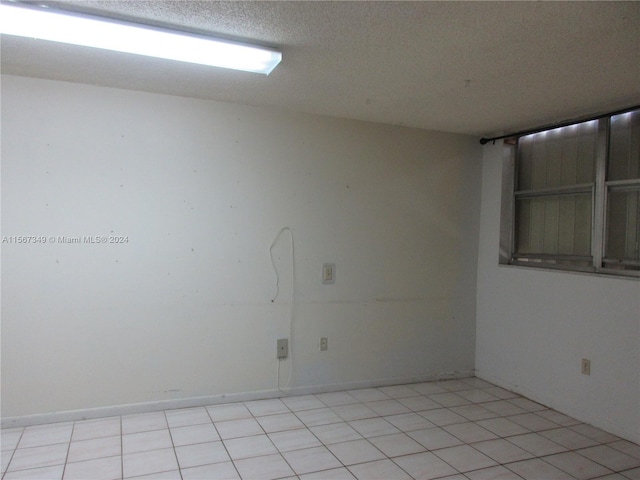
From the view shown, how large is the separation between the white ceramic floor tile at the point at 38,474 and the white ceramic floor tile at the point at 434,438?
2.07 meters

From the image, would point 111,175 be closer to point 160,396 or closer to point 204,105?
point 204,105

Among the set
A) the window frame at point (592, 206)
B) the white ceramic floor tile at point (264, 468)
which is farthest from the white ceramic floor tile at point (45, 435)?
the window frame at point (592, 206)

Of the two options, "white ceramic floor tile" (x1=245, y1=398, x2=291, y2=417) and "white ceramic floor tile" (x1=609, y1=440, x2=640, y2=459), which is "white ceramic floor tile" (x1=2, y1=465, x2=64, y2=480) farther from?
"white ceramic floor tile" (x1=609, y1=440, x2=640, y2=459)

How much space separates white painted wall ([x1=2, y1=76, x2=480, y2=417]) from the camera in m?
2.87

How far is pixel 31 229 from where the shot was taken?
9.35 feet

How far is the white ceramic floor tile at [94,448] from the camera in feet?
8.13

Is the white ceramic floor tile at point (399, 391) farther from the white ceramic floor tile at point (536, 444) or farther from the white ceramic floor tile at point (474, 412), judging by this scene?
the white ceramic floor tile at point (536, 444)

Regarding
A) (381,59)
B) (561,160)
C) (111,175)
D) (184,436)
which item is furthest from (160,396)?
(561,160)

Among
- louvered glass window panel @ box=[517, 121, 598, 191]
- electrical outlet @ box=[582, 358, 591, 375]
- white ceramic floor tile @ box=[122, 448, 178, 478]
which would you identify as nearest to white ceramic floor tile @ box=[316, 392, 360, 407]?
white ceramic floor tile @ box=[122, 448, 178, 478]

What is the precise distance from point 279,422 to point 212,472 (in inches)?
29.2

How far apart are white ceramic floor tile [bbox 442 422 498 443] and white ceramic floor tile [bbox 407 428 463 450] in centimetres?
5

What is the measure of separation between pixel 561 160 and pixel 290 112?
2.23 meters

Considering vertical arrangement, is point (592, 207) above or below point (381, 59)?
below

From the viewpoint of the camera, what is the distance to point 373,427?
2.98m
